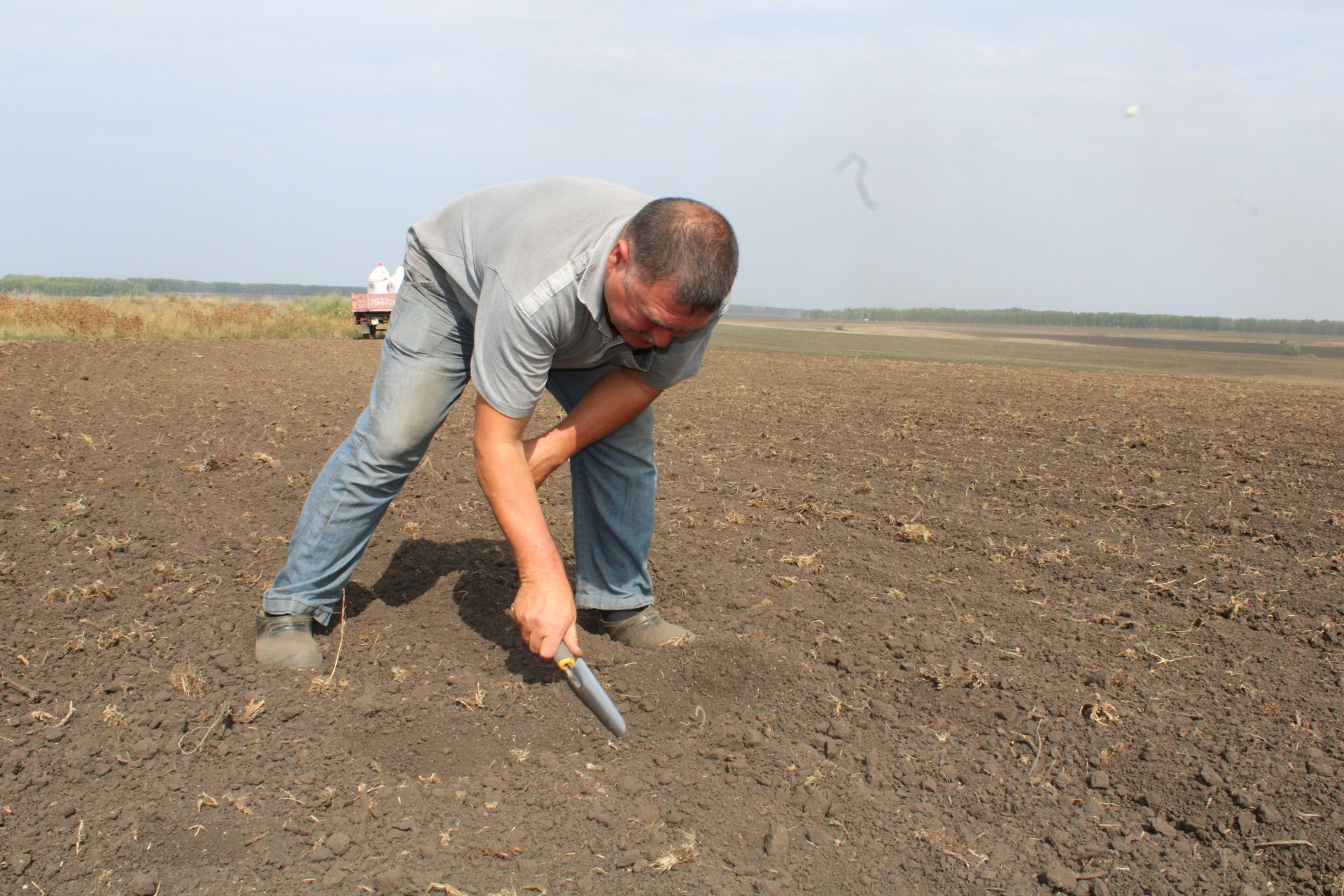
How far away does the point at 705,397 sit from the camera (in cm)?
1147

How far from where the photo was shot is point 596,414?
2.89 m

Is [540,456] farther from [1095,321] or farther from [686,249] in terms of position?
[1095,321]

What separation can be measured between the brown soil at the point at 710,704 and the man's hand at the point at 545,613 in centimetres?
39

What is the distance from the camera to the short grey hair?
2.15 meters

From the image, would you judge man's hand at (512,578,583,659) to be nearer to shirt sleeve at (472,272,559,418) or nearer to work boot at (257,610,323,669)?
shirt sleeve at (472,272,559,418)

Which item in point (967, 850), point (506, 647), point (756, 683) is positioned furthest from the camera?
point (506, 647)

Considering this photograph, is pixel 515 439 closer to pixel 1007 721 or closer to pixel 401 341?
pixel 401 341

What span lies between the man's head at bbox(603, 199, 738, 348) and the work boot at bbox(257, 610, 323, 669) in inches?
59.5

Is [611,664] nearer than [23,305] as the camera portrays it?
Yes

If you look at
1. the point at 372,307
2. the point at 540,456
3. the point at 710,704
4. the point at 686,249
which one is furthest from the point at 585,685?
the point at 372,307

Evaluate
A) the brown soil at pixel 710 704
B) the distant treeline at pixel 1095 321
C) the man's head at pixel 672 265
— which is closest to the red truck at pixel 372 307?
the brown soil at pixel 710 704

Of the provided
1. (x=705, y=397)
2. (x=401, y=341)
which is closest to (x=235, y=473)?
(x=401, y=341)

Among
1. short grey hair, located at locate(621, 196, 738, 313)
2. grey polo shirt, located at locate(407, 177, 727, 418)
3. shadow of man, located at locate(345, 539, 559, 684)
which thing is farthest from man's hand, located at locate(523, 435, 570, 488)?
short grey hair, located at locate(621, 196, 738, 313)

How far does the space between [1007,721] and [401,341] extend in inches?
83.2
